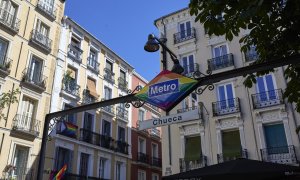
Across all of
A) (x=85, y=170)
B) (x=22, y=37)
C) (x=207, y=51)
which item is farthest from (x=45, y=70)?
(x=207, y=51)

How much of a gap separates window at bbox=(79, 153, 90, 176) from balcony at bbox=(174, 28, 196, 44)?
10.5m

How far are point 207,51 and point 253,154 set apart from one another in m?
7.77

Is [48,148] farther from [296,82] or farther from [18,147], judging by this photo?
[296,82]

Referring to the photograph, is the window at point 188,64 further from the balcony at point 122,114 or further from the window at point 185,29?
the balcony at point 122,114

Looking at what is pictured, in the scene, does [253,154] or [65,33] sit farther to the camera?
[65,33]

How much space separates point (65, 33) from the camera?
79.9 ft

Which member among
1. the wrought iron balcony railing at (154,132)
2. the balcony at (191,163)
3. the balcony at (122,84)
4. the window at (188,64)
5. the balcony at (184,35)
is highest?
the balcony at (184,35)

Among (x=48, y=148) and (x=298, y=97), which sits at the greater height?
(x=48, y=148)

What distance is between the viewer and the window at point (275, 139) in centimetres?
1797

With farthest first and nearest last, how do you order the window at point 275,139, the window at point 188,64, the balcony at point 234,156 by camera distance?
the window at point 188,64 < the balcony at point 234,156 < the window at point 275,139

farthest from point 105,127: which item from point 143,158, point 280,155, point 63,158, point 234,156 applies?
point 280,155

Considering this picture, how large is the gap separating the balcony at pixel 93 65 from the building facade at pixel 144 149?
16.4ft

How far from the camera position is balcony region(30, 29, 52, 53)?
840 inches

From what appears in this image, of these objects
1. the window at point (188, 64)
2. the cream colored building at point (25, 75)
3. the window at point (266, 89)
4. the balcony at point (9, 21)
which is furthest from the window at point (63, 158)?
the window at point (266, 89)
